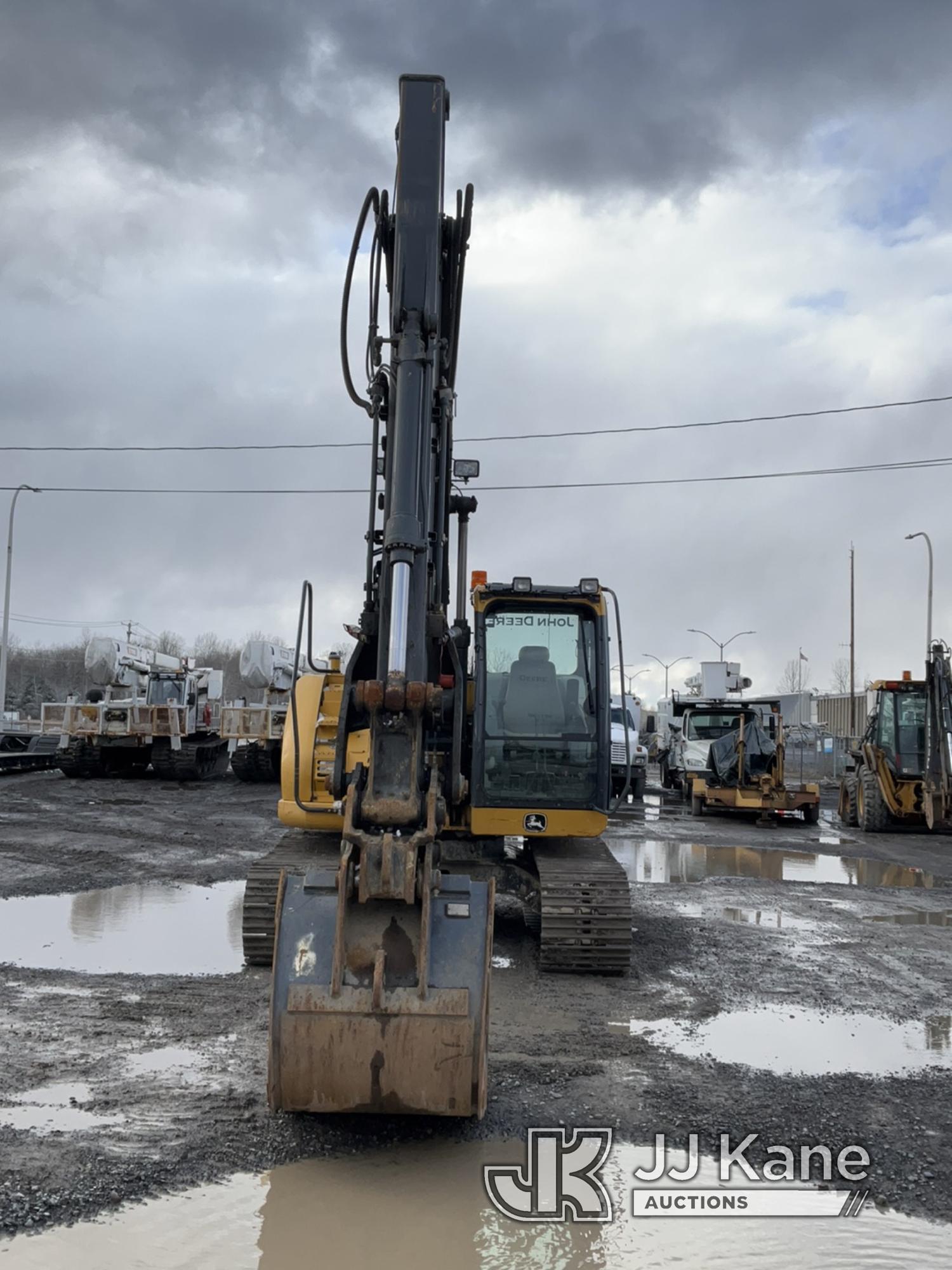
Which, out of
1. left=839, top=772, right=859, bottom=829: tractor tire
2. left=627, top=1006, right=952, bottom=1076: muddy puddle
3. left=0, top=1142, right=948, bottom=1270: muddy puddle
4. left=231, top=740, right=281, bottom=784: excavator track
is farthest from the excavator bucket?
left=231, top=740, right=281, bottom=784: excavator track

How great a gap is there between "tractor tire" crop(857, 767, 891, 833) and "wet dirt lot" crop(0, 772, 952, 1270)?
24.5ft

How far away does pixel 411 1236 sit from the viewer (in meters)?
4.11

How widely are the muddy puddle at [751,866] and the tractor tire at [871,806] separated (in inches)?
129

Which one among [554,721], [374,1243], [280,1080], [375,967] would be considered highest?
[554,721]

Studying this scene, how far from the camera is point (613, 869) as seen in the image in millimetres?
8273

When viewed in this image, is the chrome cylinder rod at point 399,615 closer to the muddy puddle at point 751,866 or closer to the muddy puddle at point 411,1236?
the muddy puddle at point 411,1236

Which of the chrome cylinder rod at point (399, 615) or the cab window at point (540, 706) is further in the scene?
the cab window at point (540, 706)

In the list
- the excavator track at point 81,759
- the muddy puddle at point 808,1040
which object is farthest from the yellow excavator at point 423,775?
the excavator track at point 81,759

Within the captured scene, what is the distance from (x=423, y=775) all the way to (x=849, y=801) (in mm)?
17855

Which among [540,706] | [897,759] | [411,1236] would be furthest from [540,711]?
[897,759]

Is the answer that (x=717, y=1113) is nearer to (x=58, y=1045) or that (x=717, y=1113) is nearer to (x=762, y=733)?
(x=58, y=1045)

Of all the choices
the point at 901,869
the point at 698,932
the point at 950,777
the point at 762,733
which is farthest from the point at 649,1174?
the point at 762,733

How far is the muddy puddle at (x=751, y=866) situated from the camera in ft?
46.0

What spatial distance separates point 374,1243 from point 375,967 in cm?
98
